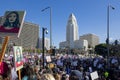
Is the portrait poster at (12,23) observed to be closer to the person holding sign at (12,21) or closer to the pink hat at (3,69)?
the person holding sign at (12,21)

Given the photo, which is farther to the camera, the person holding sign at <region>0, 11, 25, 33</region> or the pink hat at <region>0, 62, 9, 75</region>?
the pink hat at <region>0, 62, 9, 75</region>

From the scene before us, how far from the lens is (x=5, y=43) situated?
7.75m

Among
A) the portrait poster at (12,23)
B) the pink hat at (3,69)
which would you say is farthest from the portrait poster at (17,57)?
the pink hat at (3,69)

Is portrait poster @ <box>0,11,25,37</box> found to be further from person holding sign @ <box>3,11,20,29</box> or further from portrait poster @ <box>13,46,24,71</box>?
portrait poster @ <box>13,46,24,71</box>

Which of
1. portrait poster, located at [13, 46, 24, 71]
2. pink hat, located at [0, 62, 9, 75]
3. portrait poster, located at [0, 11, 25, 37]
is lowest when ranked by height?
pink hat, located at [0, 62, 9, 75]

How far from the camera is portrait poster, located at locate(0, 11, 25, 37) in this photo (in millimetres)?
8461

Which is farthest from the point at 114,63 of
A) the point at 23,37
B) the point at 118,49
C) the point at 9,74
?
the point at 23,37

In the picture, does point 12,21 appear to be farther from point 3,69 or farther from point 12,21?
point 3,69

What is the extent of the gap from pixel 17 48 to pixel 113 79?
14.2m

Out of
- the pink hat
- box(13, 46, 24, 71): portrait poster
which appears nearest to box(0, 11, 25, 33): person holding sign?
box(13, 46, 24, 71): portrait poster

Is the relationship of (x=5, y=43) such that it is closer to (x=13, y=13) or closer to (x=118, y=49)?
(x=13, y=13)

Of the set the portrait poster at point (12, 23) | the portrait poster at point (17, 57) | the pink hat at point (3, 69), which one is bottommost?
the pink hat at point (3, 69)

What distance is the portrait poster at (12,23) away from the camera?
8.46 metres

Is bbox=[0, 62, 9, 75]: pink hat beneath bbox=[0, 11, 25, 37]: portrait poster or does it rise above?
beneath
